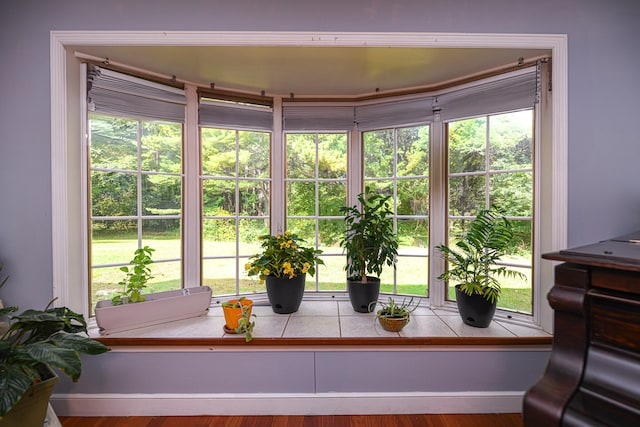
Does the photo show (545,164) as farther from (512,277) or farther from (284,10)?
(284,10)

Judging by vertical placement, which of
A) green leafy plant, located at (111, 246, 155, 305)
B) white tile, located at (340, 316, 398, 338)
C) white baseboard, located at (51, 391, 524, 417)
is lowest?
white baseboard, located at (51, 391, 524, 417)

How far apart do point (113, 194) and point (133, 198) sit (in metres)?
0.12

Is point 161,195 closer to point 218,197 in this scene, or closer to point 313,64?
point 218,197

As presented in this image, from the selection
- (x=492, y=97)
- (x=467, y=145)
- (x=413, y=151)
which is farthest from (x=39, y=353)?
(x=492, y=97)

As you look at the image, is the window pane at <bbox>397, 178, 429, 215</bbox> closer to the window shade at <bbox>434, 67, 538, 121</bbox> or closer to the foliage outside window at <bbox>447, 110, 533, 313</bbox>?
the foliage outside window at <bbox>447, 110, 533, 313</bbox>

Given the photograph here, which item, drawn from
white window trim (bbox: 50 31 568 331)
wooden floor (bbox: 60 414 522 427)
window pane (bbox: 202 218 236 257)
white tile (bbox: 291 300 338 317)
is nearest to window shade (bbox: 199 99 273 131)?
white window trim (bbox: 50 31 568 331)

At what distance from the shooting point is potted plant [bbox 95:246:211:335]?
1.82 metres

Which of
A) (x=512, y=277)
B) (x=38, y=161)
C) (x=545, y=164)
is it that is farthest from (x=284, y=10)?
(x=512, y=277)

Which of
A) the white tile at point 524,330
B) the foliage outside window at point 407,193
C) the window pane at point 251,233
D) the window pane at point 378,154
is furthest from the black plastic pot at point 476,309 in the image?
the window pane at point 251,233

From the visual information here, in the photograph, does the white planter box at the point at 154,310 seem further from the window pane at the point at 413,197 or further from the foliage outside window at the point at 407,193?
the window pane at the point at 413,197

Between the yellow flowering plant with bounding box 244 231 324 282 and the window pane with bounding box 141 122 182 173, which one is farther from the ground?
the window pane with bounding box 141 122 182 173

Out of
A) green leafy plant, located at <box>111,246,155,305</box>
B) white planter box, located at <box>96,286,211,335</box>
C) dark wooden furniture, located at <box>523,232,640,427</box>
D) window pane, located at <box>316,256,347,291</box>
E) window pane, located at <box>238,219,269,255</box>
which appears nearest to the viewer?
dark wooden furniture, located at <box>523,232,640,427</box>

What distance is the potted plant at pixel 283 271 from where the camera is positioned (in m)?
2.15

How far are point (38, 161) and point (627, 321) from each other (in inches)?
103
